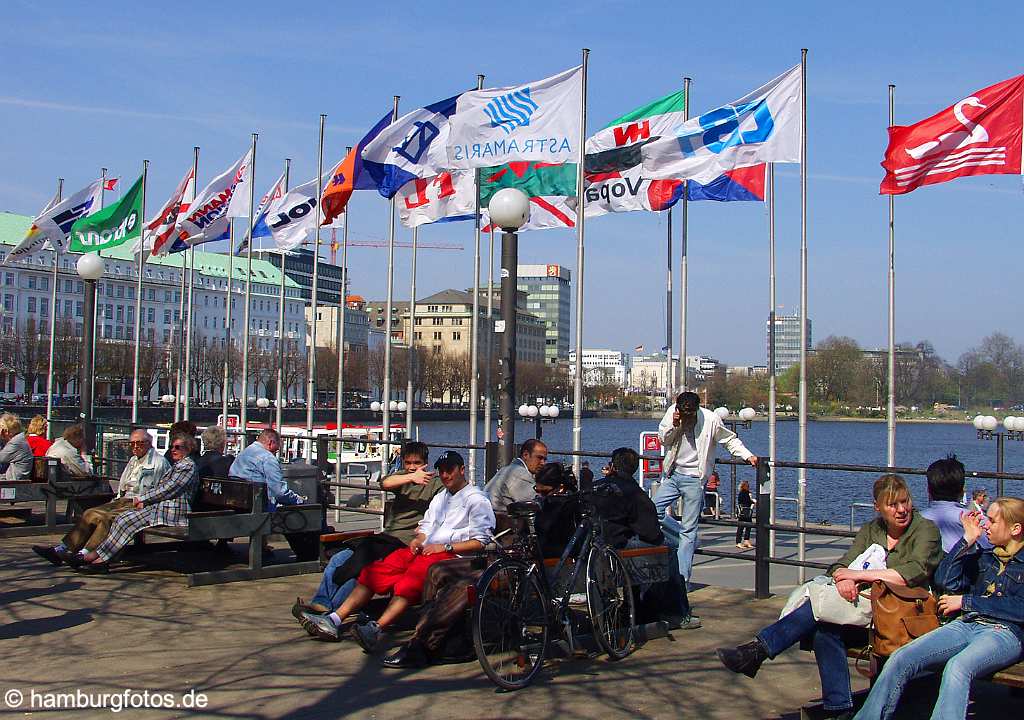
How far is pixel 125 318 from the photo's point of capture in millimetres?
119562

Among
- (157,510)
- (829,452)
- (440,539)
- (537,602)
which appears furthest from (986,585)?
(829,452)

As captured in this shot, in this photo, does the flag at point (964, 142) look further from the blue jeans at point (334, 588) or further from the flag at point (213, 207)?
the flag at point (213, 207)

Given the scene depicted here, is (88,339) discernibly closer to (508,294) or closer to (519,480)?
(508,294)

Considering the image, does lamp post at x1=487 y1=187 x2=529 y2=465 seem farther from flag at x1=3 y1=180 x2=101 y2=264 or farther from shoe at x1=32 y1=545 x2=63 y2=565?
flag at x1=3 y1=180 x2=101 y2=264

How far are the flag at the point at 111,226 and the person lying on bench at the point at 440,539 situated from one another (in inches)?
939

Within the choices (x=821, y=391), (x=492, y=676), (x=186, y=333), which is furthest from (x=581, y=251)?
(x=821, y=391)

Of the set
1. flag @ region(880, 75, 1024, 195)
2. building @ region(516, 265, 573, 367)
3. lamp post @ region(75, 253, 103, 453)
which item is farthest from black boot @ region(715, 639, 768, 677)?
building @ region(516, 265, 573, 367)

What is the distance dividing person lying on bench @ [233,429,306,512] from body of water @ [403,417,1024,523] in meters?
2.86

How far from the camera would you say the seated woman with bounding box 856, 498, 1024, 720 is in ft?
17.4

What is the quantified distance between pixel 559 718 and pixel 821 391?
234 ft

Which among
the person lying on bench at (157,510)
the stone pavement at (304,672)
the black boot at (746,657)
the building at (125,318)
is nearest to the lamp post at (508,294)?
the stone pavement at (304,672)

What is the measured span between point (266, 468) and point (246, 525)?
26.4 inches

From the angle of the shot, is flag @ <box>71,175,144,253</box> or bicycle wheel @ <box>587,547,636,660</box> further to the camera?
flag @ <box>71,175,144,253</box>

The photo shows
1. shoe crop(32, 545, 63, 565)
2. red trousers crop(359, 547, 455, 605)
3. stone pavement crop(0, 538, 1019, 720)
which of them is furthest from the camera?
shoe crop(32, 545, 63, 565)
